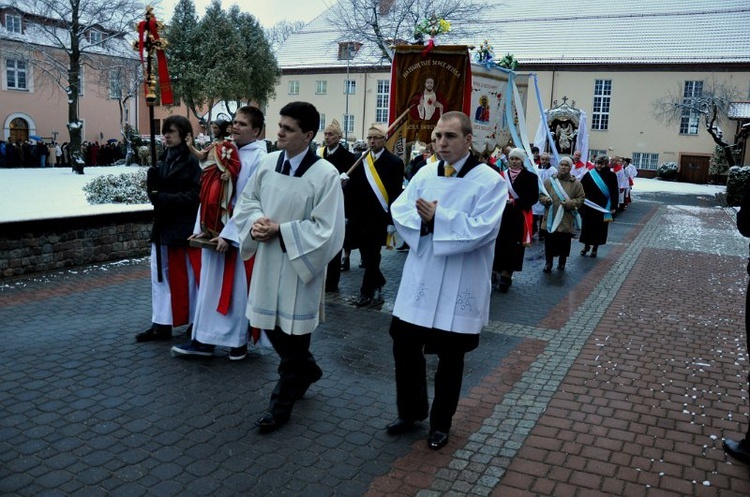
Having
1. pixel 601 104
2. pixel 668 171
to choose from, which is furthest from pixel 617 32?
pixel 668 171

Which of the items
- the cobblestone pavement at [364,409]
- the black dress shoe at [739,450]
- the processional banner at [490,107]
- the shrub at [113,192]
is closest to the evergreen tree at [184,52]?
the shrub at [113,192]

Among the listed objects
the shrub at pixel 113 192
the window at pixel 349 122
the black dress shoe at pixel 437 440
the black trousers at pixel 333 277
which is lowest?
the black dress shoe at pixel 437 440

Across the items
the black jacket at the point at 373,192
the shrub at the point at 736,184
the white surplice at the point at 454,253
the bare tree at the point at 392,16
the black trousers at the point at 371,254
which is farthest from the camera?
the bare tree at the point at 392,16

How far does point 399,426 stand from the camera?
436 centimetres

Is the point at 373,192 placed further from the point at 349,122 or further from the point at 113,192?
A: the point at 349,122

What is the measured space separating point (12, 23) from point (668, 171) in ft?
135

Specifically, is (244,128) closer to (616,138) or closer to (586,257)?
(586,257)

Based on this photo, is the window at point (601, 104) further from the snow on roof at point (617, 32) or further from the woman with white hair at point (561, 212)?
the woman with white hair at point (561, 212)

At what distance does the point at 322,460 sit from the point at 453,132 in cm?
211

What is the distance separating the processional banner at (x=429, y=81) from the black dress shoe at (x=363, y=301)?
2.14 metres

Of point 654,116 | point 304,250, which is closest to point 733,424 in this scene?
point 304,250

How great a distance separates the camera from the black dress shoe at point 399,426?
436cm

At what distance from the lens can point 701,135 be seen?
45.2m

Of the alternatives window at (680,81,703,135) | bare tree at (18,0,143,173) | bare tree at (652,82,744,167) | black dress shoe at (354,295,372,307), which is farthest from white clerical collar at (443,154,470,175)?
window at (680,81,703,135)
